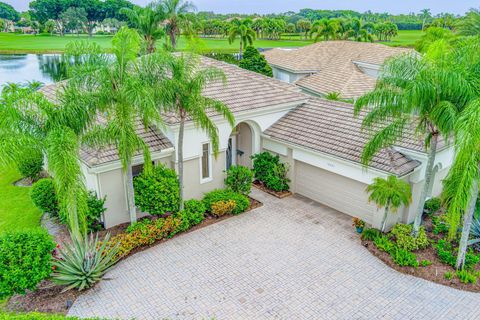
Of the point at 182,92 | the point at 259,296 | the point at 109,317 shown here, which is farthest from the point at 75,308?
the point at 182,92

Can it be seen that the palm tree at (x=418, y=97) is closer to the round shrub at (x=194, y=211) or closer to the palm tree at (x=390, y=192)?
the palm tree at (x=390, y=192)

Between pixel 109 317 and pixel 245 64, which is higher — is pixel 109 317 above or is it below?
below

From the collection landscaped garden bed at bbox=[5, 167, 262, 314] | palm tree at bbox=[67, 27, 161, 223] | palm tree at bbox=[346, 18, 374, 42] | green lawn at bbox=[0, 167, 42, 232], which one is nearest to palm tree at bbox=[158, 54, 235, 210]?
palm tree at bbox=[67, 27, 161, 223]

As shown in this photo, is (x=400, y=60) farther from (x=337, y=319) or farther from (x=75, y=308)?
(x=75, y=308)

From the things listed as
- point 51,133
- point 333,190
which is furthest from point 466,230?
point 51,133

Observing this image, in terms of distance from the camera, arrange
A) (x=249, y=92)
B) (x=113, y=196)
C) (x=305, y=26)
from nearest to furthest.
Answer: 1. (x=113, y=196)
2. (x=249, y=92)
3. (x=305, y=26)

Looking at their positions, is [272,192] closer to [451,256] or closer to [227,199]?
[227,199]
